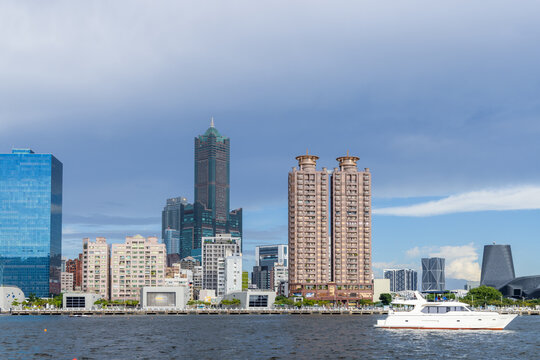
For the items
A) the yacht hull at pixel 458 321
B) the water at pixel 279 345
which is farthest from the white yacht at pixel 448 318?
the water at pixel 279 345

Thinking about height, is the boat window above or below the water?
above

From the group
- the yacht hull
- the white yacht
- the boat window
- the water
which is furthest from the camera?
the boat window

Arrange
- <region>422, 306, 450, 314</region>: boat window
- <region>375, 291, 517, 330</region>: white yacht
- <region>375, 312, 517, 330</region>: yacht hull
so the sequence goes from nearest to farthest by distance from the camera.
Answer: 1. <region>375, 312, 517, 330</region>: yacht hull
2. <region>375, 291, 517, 330</region>: white yacht
3. <region>422, 306, 450, 314</region>: boat window

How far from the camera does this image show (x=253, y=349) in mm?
115250

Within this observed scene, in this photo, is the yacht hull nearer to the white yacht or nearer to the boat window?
the white yacht

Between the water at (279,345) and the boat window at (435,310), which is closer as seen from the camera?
the water at (279,345)

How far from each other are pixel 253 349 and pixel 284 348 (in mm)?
5542

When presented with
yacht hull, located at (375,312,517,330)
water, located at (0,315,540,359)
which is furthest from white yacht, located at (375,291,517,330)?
water, located at (0,315,540,359)

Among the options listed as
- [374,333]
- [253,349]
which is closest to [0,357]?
[253,349]

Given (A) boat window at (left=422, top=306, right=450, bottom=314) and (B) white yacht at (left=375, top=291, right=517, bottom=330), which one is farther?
(A) boat window at (left=422, top=306, right=450, bottom=314)

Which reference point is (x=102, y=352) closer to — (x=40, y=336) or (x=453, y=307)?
(x=40, y=336)

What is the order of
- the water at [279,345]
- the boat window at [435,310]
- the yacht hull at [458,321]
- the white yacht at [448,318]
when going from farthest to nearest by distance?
the boat window at [435,310]
the white yacht at [448,318]
the yacht hull at [458,321]
the water at [279,345]

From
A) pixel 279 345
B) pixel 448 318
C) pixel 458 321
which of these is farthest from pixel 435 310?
pixel 279 345

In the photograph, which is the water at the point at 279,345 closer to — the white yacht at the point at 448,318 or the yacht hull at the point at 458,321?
the yacht hull at the point at 458,321
